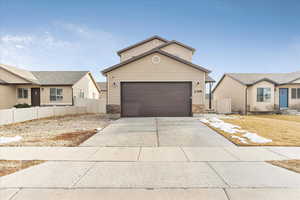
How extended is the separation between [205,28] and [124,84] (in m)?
9.47

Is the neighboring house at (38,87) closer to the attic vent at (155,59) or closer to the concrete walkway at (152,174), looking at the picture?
the attic vent at (155,59)

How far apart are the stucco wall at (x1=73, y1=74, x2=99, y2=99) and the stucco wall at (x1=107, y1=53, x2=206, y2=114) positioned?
8.99 meters

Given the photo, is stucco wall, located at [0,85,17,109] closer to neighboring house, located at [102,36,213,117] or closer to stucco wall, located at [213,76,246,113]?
neighboring house, located at [102,36,213,117]

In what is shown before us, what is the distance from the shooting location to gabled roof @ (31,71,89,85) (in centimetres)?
1661

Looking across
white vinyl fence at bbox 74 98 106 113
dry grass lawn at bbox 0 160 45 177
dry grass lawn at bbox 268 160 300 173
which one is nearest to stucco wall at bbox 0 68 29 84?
white vinyl fence at bbox 74 98 106 113

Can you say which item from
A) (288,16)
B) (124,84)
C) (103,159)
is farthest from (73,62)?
(288,16)

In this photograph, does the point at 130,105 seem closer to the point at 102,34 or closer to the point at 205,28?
the point at 102,34

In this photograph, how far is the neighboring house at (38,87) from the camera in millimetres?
15328

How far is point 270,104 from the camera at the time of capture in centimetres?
1461

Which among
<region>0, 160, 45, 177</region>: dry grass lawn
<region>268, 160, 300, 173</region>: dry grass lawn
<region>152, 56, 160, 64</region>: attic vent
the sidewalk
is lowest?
<region>268, 160, 300, 173</region>: dry grass lawn

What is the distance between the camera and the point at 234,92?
16.8 meters

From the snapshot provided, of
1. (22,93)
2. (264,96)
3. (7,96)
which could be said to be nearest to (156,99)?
(264,96)

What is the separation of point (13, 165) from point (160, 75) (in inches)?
358

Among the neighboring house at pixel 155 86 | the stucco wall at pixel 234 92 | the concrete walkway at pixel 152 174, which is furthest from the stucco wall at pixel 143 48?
the concrete walkway at pixel 152 174
